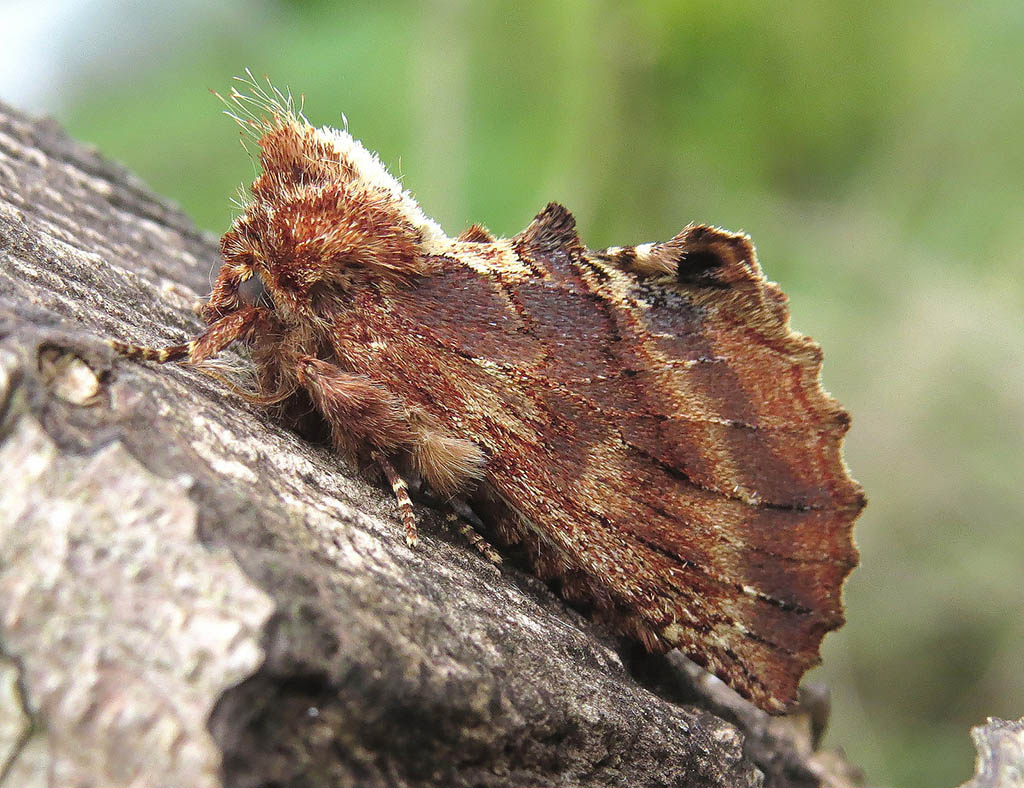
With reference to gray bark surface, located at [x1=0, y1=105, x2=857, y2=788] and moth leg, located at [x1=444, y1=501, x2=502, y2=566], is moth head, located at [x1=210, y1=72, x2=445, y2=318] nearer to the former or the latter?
gray bark surface, located at [x1=0, y1=105, x2=857, y2=788]

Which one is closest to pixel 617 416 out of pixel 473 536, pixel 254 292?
pixel 473 536

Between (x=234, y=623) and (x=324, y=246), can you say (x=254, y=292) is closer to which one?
(x=324, y=246)

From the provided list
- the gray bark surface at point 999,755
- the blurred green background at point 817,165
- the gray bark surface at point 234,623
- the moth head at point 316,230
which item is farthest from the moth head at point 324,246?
the blurred green background at point 817,165

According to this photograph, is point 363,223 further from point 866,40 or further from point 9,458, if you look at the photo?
point 866,40

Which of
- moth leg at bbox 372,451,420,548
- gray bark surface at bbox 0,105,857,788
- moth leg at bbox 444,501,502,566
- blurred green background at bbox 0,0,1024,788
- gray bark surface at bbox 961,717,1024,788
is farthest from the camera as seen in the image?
→ blurred green background at bbox 0,0,1024,788

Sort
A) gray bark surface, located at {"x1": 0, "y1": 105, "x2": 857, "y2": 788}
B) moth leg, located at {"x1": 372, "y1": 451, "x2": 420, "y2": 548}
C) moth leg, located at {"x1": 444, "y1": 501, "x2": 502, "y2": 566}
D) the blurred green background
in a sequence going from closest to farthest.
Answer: gray bark surface, located at {"x1": 0, "y1": 105, "x2": 857, "y2": 788} < moth leg, located at {"x1": 372, "y1": 451, "x2": 420, "y2": 548} < moth leg, located at {"x1": 444, "y1": 501, "x2": 502, "y2": 566} < the blurred green background

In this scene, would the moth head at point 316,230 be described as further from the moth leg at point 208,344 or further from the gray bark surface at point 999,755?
the gray bark surface at point 999,755

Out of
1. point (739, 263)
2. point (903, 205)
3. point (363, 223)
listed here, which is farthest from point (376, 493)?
point (903, 205)

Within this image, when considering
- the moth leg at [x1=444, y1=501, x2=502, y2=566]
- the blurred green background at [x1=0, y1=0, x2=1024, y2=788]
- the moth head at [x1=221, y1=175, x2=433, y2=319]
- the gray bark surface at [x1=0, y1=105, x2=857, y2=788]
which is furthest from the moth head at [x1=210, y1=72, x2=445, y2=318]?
the blurred green background at [x1=0, y1=0, x2=1024, y2=788]
